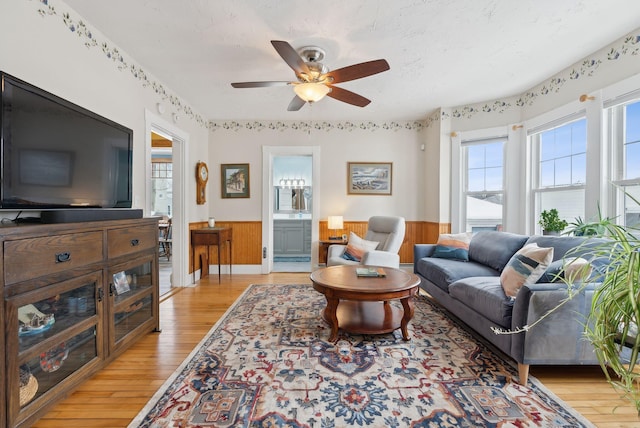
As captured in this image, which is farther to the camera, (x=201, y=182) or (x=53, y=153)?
(x=201, y=182)

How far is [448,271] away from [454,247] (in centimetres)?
71

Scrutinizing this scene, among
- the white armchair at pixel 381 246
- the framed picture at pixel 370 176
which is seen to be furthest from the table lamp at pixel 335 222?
the framed picture at pixel 370 176

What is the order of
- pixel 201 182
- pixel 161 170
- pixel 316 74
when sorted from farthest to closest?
pixel 161 170 < pixel 201 182 < pixel 316 74

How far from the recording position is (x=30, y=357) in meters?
1.35

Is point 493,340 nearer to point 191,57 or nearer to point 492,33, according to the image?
point 492,33

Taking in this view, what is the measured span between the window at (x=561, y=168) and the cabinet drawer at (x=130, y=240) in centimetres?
414

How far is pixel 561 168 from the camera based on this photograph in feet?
10.6

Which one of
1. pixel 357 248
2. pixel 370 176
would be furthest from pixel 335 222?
pixel 370 176

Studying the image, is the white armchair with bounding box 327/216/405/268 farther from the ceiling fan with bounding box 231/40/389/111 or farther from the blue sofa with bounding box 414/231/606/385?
the ceiling fan with bounding box 231/40/389/111

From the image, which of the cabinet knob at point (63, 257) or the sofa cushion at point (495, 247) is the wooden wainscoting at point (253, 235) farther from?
the cabinet knob at point (63, 257)

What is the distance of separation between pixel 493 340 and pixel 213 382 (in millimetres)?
A: 1878

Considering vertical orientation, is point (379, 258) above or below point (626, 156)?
below

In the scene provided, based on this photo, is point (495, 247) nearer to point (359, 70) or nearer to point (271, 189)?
point (359, 70)

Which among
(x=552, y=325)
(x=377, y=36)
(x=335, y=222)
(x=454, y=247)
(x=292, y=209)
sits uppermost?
(x=377, y=36)
